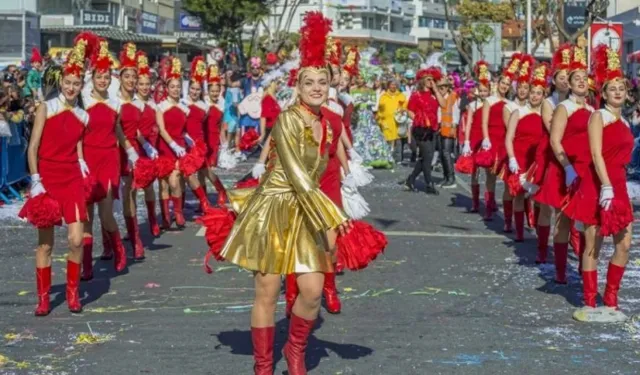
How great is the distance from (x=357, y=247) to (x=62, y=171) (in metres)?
3.21

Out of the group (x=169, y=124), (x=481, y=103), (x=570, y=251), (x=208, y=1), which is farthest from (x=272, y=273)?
(x=208, y=1)

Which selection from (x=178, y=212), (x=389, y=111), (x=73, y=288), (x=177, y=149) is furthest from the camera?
(x=389, y=111)

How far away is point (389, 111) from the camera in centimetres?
2750

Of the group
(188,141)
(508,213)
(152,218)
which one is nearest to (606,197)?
(508,213)

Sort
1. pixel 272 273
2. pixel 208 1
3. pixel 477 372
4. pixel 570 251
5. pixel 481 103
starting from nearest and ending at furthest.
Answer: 1. pixel 272 273
2. pixel 477 372
3. pixel 570 251
4. pixel 481 103
5. pixel 208 1

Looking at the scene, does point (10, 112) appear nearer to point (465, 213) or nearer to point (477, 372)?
point (465, 213)

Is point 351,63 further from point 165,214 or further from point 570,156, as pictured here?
point 165,214

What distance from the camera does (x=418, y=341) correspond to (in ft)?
26.8

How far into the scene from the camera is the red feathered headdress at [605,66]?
8.99 m

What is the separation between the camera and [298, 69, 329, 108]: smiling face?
6.95m

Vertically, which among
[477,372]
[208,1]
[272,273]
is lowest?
[477,372]

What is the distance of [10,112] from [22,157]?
0.82 m

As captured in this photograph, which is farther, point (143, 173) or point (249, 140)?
point (143, 173)

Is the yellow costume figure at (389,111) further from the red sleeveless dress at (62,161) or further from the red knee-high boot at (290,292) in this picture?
the red knee-high boot at (290,292)
